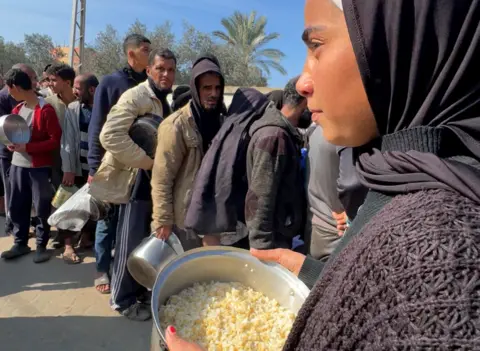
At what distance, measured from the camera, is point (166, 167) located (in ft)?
9.04

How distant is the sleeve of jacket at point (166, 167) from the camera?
274 cm

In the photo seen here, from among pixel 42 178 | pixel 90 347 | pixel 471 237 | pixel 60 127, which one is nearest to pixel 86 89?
pixel 60 127

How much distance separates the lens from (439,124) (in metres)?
0.71

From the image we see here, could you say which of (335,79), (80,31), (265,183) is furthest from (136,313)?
(80,31)

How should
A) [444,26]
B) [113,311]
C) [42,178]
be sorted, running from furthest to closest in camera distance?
[42,178], [113,311], [444,26]

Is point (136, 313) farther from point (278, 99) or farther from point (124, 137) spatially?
point (278, 99)

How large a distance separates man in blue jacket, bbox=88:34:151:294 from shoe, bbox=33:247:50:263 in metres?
0.85

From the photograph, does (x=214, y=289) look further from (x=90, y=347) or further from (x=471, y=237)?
(x=90, y=347)

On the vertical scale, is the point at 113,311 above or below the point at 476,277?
below

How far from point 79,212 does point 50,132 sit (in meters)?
1.46

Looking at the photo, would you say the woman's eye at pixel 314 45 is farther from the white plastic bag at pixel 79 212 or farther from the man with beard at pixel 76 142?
the man with beard at pixel 76 142

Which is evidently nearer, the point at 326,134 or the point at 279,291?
Answer: the point at 326,134

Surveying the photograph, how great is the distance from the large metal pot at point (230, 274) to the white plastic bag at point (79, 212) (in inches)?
77.9

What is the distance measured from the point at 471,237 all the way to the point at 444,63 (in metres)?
0.33
